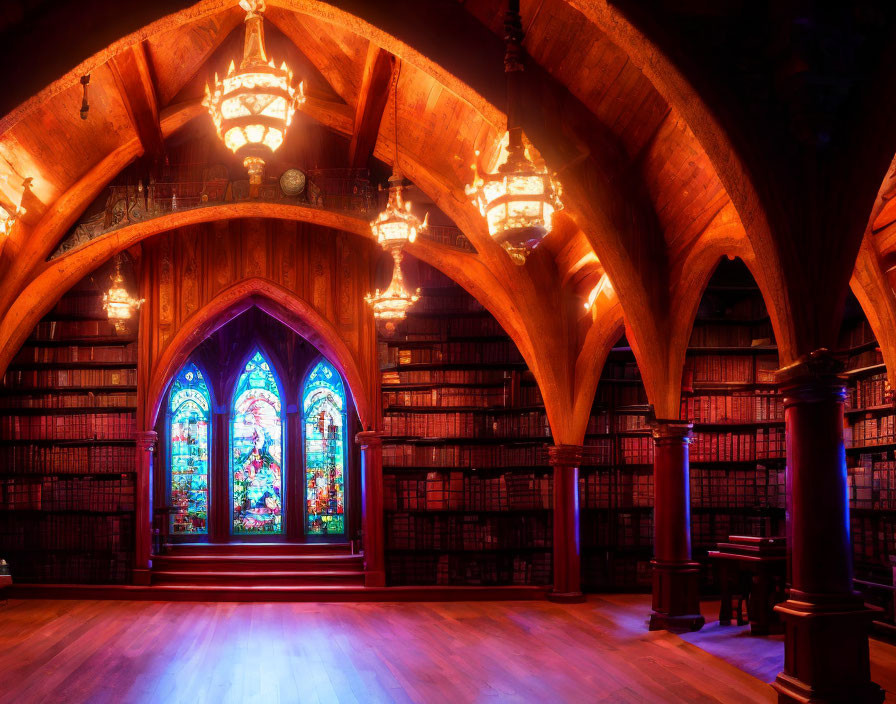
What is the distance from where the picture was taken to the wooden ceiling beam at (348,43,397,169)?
8180mm

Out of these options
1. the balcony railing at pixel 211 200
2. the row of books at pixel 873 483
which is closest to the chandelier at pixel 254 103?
the balcony railing at pixel 211 200

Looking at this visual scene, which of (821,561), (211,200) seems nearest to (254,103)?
(821,561)

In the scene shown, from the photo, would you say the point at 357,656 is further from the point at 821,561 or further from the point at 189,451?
the point at 189,451

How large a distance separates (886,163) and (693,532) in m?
6.89

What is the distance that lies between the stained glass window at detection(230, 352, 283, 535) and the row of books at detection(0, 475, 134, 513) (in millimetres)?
2278

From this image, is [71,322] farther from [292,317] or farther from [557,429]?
[557,429]

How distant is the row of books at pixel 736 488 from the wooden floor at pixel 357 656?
151 centimetres

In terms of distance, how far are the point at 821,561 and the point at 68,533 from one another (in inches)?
387

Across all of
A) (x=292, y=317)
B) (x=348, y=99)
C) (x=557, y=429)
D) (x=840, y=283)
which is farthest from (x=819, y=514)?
(x=292, y=317)

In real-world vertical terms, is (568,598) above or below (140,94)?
below

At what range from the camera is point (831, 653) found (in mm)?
4730

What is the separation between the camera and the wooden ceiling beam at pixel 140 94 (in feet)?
27.2

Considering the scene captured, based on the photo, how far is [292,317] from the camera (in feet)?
40.8

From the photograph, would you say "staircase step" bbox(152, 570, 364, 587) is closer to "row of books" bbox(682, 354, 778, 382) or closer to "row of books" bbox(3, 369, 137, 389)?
"row of books" bbox(3, 369, 137, 389)
